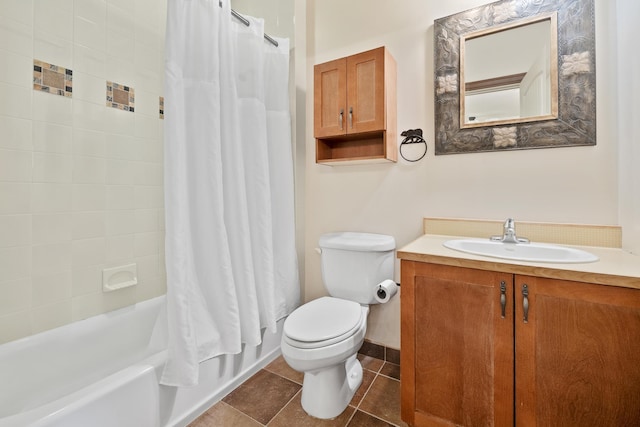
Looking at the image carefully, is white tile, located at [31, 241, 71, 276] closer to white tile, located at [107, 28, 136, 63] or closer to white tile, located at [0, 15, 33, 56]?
white tile, located at [0, 15, 33, 56]

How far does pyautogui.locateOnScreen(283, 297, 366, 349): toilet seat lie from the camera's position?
121 centimetres

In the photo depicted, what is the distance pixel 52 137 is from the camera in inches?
49.6

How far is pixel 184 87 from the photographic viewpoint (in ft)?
4.04

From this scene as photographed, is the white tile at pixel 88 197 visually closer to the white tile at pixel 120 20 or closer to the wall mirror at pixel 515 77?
the white tile at pixel 120 20

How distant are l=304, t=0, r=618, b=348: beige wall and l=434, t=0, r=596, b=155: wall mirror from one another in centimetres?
5

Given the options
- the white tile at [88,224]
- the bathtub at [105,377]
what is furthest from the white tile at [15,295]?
the white tile at [88,224]

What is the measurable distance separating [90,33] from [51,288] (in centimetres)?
125

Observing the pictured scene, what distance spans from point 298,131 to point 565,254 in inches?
65.6

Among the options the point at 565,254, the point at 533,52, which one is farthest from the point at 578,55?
the point at 565,254

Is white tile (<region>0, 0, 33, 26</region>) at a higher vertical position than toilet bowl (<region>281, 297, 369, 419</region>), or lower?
higher

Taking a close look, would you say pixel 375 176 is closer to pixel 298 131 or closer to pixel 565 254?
pixel 298 131

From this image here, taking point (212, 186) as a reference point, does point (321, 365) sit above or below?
below

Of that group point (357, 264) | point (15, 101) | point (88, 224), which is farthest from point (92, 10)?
point (357, 264)

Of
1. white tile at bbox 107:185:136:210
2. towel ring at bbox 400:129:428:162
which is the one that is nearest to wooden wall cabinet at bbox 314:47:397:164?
towel ring at bbox 400:129:428:162
